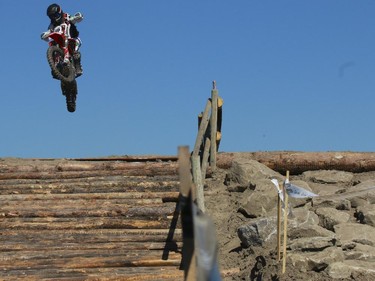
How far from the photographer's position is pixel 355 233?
13180mm

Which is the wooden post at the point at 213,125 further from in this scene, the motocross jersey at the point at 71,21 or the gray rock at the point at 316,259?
the gray rock at the point at 316,259

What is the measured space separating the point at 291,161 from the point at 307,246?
15.8 ft

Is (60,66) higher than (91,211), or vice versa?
(60,66)

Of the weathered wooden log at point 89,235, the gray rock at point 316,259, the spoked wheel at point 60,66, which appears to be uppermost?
the spoked wheel at point 60,66

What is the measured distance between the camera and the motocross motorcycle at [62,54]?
1783cm

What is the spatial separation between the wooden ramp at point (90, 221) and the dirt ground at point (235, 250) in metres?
0.64

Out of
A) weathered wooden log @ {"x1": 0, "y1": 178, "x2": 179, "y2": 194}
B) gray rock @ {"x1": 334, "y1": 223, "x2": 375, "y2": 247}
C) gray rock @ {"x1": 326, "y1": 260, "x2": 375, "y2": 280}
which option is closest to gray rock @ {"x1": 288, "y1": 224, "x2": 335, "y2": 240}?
gray rock @ {"x1": 334, "y1": 223, "x2": 375, "y2": 247}

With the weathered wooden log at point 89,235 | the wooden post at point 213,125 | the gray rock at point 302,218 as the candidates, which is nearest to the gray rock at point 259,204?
the gray rock at point 302,218

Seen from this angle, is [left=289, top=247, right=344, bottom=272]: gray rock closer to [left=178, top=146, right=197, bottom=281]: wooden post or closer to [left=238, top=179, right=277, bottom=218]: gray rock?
[left=238, top=179, right=277, bottom=218]: gray rock

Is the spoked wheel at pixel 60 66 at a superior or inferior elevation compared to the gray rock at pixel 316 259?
superior

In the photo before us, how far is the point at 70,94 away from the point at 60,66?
68 centimetres

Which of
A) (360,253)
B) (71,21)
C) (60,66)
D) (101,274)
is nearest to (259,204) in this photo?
(360,253)

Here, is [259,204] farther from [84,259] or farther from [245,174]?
[84,259]

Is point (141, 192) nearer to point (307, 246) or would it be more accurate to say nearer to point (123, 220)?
point (123, 220)
